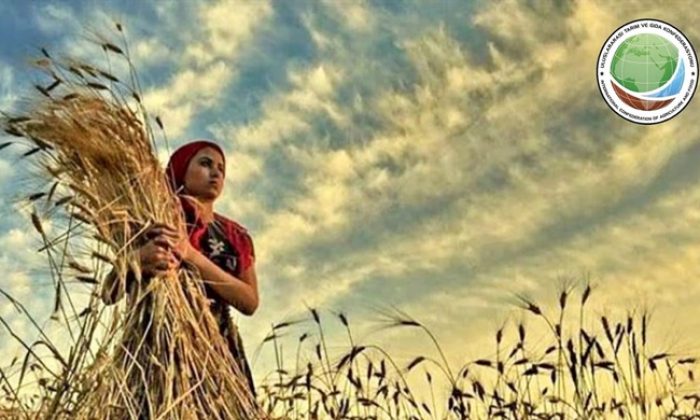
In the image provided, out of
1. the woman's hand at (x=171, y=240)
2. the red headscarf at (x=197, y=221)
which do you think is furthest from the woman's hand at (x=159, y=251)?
the red headscarf at (x=197, y=221)

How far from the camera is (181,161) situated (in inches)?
169

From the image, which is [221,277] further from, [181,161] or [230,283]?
[181,161]

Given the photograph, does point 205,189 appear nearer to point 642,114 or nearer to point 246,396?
point 246,396

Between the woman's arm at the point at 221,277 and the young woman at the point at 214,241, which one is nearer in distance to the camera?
the woman's arm at the point at 221,277

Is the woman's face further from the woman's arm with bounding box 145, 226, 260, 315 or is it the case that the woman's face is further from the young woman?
the woman's arm with bounding box 145, 226, 260, 315

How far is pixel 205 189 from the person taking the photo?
13.9 ft

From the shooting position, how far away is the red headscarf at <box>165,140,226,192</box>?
14.1ft

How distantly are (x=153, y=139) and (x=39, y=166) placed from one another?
1.12ft

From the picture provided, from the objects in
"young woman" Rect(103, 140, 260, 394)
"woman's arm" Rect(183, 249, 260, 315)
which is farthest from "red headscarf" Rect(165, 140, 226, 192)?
"woman's arm" Rect(183, 249, 260, 315)

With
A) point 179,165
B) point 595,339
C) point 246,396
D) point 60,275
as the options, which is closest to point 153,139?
point 179,165

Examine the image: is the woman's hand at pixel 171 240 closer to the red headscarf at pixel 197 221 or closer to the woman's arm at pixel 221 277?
the woman's arm at pixel 221 277

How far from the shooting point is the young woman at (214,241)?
4.18 metres

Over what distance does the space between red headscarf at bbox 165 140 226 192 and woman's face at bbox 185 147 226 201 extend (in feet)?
0.05

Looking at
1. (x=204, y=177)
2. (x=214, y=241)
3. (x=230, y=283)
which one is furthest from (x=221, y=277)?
(x=204, y=177)
